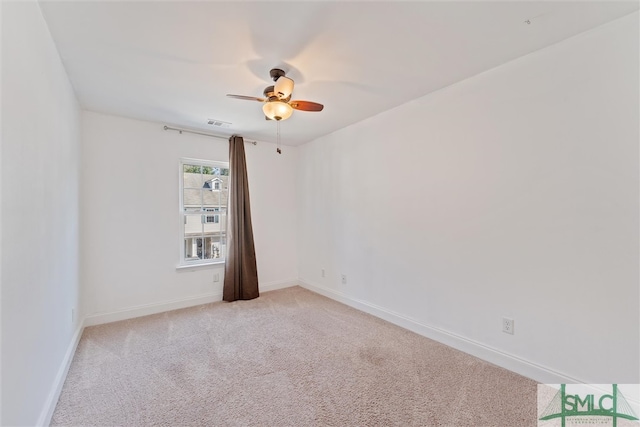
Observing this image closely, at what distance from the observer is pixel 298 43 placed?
2.00 m

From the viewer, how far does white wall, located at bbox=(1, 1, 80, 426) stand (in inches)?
49.1

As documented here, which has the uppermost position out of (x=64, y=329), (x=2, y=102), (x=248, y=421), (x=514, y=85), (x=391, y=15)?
(x=391, y=15)

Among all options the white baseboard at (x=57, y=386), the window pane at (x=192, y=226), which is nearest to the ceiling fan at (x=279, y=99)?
the window pane at (x=192, y=226)

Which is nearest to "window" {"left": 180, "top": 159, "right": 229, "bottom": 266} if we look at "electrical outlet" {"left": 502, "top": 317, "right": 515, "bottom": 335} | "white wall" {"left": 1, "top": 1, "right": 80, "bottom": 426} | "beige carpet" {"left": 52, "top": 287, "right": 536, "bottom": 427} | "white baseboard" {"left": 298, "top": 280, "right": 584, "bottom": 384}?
"beige carpet" {"left": 52, "top": 287, "right": 536, "bottom": 427}

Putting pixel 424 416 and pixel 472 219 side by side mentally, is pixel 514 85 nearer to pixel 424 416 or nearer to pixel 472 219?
pixel 472 219

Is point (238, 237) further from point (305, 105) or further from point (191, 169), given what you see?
point (305, 105)

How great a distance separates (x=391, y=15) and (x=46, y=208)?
2531 mm

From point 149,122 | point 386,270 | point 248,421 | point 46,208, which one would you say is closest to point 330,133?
point 386,270

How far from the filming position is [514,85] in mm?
2271

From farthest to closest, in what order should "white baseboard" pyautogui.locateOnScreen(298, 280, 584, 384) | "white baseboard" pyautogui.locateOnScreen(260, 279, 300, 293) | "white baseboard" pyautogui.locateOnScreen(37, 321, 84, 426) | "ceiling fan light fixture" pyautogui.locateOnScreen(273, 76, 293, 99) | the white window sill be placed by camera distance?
"white baseboard" pyautogui.locateOnScreen(260, 279, 300, 293), the white window sill, "ceiling fan light fixture" pyautogui.locateOnScreen(273, 76, 293, 99), "white baseboard" pyautogui.locateOnScreen(298, 280, 584, 384), "white baseboard" pyautogui.locateOnScreen(37, 321, 84, 426)

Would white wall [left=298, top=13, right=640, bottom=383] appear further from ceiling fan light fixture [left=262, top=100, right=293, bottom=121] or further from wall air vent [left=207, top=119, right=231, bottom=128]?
wall air vent [left=207, top=119, right=231, bottom=128]

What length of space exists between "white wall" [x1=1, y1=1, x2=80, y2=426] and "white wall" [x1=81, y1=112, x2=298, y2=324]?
1036 mm

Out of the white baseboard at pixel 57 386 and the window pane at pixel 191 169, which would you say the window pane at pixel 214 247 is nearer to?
the window pane at pixel 191 169

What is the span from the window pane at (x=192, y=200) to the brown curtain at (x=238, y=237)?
1.43 feet
